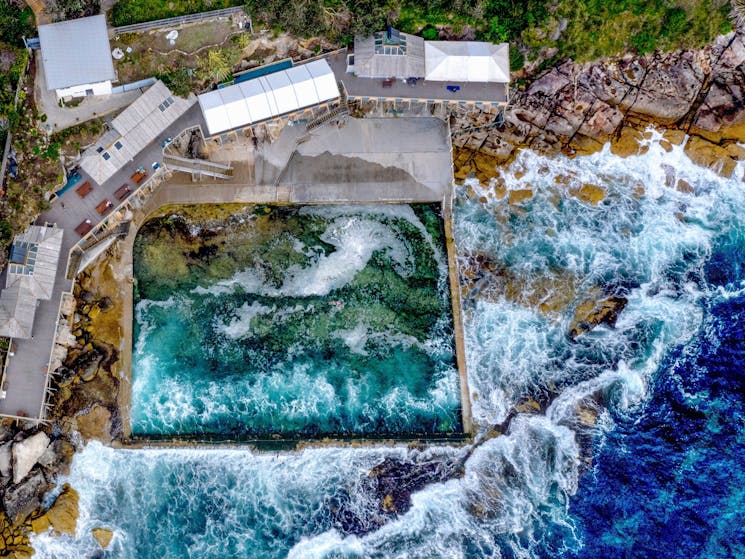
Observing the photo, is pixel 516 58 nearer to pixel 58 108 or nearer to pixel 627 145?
pixel 627 145

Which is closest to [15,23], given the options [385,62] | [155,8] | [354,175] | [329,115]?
[155,8]

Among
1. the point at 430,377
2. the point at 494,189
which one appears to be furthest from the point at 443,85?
the point at 430,377

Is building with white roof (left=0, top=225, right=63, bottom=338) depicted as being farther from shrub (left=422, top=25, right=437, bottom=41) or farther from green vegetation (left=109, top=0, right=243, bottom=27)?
shrub (left=422, top=25, right=437, bottom=41)

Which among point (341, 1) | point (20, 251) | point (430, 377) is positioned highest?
point (341, 1)

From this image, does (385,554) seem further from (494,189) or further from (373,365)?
(494,189)

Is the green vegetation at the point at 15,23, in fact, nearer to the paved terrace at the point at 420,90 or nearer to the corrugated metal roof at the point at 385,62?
the paved terrace at the point at 420,90

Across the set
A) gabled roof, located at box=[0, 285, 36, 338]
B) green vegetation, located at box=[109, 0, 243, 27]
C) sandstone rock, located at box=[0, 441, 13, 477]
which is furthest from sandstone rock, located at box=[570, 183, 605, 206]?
sandstone rock, located at box=[0, 441, 13, 477]
